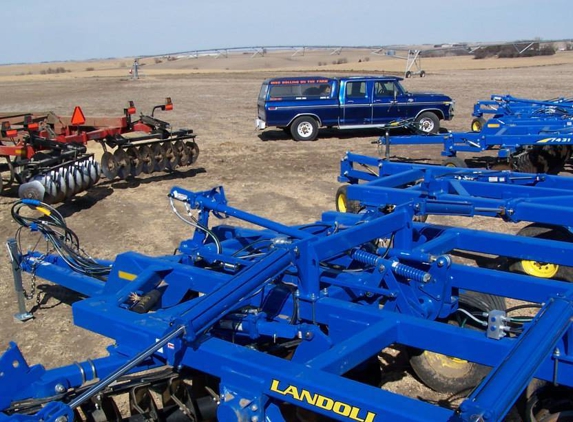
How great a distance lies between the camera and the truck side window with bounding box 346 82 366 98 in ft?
59.0

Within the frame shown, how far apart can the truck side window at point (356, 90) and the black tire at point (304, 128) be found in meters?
1.34

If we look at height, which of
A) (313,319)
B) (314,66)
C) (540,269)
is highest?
(314,66)

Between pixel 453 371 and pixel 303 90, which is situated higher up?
pixel 303 90

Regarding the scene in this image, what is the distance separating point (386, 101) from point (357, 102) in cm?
87

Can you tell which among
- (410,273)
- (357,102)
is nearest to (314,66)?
(357,102)

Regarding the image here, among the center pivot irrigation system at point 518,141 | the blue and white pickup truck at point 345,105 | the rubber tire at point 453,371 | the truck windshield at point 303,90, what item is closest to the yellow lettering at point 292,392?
the rubber tire at point 453,371

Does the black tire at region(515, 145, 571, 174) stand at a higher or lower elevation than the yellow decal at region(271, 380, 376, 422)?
lower

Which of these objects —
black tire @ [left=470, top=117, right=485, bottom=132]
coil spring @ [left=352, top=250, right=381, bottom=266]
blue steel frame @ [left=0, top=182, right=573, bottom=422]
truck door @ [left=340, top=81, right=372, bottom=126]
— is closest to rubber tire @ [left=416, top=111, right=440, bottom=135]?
truck door @ [left=340, top=81, right=372, bottom=126]

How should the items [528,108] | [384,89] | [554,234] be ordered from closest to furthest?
[554,234] → [528,108] → [384,89]

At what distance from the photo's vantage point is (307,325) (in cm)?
383

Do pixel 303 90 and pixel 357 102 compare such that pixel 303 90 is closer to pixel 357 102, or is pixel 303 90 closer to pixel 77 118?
pixel 357 102

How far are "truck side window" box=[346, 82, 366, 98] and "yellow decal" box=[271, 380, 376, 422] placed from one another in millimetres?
15680

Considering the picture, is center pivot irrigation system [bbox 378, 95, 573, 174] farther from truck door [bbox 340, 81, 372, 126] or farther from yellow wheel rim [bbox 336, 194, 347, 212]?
truck door [bbox 340, 81, 372, 126]

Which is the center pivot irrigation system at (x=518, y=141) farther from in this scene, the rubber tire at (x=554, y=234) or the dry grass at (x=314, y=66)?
the dry grass at (x=314, y=66)
